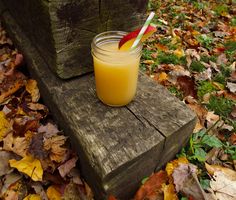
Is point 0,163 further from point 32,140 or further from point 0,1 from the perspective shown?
point 0,1

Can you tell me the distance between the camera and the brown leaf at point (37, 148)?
1535 millimetres

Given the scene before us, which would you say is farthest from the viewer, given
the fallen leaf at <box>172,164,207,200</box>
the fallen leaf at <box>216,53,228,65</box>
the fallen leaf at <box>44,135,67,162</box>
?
the fallen leaf at <box>216,53,228,65</box>

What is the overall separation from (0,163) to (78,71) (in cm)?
73

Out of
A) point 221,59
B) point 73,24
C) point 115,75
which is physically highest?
point 73,24

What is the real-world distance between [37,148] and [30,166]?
106 mm

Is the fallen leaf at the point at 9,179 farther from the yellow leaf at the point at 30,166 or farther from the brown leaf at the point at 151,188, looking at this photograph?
the brown leaf at the point at 151,188

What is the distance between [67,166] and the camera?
154 centimetres

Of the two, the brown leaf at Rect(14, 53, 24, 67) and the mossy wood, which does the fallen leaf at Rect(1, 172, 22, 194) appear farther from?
the brown leaf at Rect(14, 53, 24, 67)

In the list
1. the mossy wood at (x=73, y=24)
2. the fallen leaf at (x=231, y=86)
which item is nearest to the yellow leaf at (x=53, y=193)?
the mossy wood at (x=73, y=24)

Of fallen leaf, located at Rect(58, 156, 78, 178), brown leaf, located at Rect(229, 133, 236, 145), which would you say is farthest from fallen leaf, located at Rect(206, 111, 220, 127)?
fallen leaf, located at Rect(58, 156, 78, 178)

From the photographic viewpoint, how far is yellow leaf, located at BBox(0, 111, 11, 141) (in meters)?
1.74

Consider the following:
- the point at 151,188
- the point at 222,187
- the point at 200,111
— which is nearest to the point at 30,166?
the point at 151,188

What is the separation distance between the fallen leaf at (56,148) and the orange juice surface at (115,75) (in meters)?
0.36

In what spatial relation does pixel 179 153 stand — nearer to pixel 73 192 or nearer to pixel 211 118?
pixel 211 118
